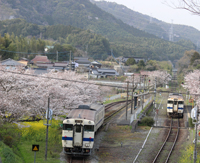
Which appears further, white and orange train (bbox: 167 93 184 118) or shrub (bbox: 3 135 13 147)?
white and orange train (bbox: 167 93 184 118)

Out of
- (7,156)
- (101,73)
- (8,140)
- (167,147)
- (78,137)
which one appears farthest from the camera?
(101,73)

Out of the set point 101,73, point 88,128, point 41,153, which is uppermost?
point 88,128

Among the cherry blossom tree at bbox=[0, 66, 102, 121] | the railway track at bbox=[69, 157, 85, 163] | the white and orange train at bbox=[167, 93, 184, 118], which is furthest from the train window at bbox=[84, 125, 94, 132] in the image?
the white and orange train at bbox=[167, 93, 184, 118]

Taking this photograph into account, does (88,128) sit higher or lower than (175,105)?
higher

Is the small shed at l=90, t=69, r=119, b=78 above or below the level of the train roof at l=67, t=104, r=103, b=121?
below

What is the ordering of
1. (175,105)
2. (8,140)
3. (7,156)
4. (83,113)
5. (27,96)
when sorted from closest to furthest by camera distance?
(7,156) → (8,140) → (83,113) → (27,96) → (175,105)

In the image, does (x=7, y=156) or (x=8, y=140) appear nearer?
(x=7, y=156)

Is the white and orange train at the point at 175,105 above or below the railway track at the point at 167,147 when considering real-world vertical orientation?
above

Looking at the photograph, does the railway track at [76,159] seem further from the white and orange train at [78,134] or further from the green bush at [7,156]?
the green bush at [7,156]

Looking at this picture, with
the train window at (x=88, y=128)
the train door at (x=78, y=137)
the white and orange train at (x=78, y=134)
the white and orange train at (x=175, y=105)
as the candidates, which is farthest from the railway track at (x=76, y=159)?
the white and orange train at (x=175, y=105)

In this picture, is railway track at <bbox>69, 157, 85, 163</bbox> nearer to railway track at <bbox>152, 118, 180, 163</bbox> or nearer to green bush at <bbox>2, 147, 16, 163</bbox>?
green bush at <bbox>2, 147, 16, 163</bbox>

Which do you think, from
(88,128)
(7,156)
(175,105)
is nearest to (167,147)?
(88,128)

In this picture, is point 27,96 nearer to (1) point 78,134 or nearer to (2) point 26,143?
(2) point 26,143

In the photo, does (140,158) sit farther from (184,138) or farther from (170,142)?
(184,138)
